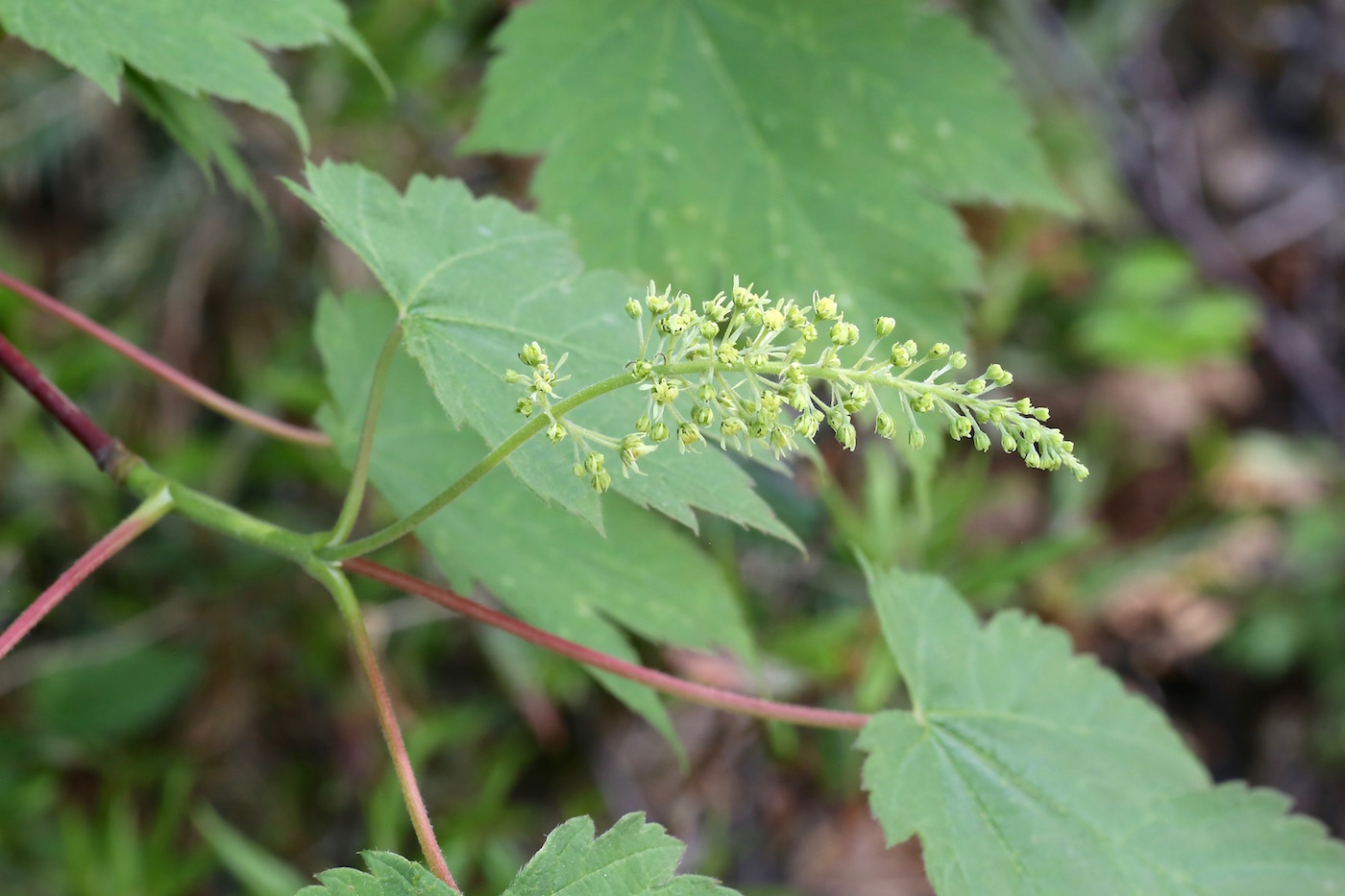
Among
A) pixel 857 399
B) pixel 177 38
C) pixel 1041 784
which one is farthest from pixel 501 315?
pixel 1041 784

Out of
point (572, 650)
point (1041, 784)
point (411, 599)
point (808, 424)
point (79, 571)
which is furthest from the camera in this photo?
point (411, 599)

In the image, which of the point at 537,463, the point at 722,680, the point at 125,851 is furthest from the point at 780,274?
the point at 125,851

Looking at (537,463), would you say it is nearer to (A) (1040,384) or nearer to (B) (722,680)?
(B) (722,680)

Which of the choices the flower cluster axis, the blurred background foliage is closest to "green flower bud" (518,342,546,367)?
the flower cluster axis

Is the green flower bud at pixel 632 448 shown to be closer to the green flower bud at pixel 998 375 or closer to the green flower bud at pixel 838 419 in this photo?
the green flower bud at pixel 838 419

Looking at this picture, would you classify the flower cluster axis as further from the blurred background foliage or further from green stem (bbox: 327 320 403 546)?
the blurred background foliage

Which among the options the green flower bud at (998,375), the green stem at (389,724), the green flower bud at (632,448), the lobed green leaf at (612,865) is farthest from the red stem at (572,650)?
the green flower bud at (998,375)

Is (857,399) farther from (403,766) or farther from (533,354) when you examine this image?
(403,766)
